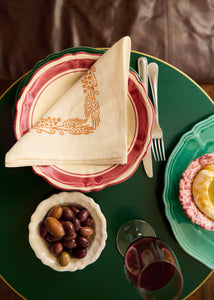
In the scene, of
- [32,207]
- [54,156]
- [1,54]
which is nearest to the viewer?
[54,156]

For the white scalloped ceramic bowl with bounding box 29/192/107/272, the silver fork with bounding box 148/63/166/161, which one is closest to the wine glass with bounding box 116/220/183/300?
the white scalloped ceramic bowl with bounding box 29/192/107/272

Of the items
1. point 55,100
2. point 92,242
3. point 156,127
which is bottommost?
point 92,242

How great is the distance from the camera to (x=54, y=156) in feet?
2.02

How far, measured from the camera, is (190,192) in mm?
746

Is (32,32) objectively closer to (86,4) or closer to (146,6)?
(86,4)

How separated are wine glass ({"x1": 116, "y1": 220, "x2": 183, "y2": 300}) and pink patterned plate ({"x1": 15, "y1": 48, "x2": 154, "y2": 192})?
146 millimetres

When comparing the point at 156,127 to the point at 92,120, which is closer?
the point at 92,120

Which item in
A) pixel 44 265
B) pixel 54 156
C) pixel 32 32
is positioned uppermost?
pixel 32 32

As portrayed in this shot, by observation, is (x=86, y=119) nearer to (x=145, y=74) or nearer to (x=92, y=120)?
(x=92, y=120)

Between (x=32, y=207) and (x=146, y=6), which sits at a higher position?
(x=146, y=6)

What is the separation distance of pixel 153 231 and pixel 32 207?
308 millimetres

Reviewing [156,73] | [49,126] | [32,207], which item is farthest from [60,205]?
[156,73]

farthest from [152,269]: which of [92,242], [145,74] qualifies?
[145,74]

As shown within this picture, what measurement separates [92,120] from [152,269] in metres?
0.33
